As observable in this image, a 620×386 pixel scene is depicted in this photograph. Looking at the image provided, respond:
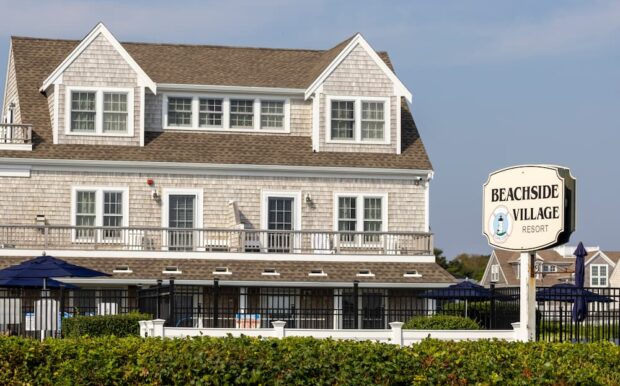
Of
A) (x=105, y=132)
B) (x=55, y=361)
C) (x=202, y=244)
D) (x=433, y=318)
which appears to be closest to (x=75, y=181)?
(x=105, y=132)

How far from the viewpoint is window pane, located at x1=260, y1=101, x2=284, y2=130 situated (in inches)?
1847

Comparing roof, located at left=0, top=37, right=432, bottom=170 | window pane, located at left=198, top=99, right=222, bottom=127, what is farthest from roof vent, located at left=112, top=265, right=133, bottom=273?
window pane, located at left=198, top=99, right=222, bottom=127

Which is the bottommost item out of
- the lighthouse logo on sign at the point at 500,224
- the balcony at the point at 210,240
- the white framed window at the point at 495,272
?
the white framed window at the point at 495,272

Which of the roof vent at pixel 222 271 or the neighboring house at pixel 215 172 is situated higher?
the neighboring house at pixel 215 172

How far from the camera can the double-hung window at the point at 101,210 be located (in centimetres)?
4331

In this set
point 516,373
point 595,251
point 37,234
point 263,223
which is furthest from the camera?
point 595,251

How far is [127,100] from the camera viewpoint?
4456cm

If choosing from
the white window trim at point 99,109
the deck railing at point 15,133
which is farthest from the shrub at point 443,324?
the deck railing at point 15,133

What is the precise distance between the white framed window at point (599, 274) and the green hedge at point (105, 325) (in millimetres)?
84058

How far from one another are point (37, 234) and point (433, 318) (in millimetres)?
16925

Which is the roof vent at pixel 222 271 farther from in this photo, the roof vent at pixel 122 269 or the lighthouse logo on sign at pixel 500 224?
the lighthouse logo on sign at pixel 500 224

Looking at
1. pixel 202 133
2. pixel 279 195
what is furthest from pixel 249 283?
pixel 202 133

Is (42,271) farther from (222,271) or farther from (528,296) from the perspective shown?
(528,296)

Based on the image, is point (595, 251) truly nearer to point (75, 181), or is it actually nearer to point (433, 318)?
point (75, 181)
